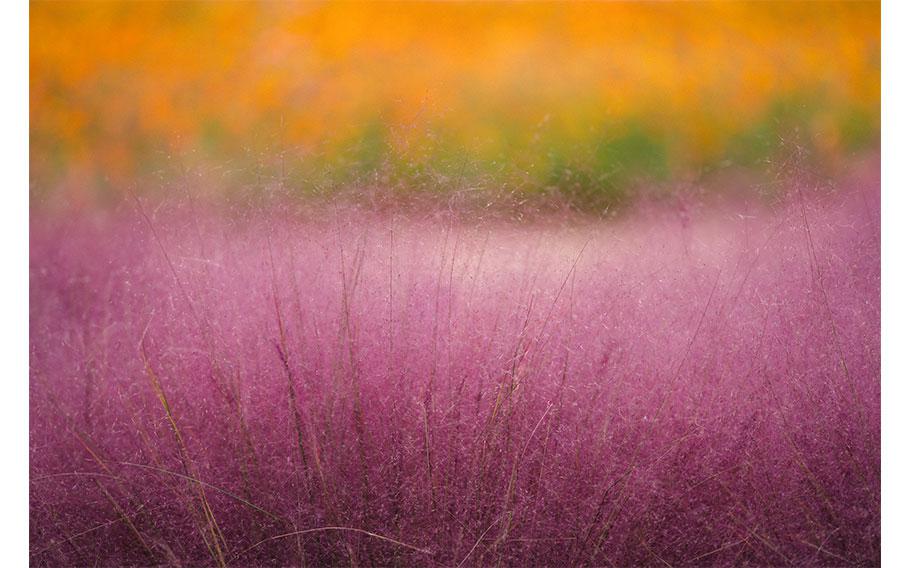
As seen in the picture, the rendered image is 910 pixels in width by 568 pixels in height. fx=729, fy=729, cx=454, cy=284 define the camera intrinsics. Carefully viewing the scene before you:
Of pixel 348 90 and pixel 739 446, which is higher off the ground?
pixel 348 90

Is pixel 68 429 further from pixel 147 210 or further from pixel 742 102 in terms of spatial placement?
pixel 742 102

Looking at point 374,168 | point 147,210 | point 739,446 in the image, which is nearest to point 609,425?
point 739,446

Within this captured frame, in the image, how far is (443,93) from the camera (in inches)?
71.5

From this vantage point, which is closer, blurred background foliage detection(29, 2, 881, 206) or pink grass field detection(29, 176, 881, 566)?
pink grass field detection(29, 176, 881, 566)

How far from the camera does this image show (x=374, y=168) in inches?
70.6

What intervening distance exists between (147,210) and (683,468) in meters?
1.44

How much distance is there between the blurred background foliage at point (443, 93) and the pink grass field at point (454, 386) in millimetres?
116

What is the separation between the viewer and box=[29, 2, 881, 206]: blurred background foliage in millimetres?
1802

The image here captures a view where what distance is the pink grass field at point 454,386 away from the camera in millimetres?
1693

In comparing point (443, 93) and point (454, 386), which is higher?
point (443, 93)

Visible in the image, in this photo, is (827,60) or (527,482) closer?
(527,482)

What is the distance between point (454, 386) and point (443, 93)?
72 cm

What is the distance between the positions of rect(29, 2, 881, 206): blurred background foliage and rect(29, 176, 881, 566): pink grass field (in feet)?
0.38

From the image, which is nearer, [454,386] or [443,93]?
[454,386]
